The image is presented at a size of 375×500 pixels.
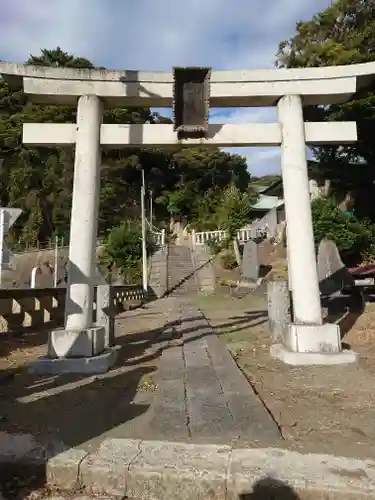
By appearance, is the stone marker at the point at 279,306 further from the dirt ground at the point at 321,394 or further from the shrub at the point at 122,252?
the shrub at the point at 122,252

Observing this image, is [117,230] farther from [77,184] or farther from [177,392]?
[177,392]

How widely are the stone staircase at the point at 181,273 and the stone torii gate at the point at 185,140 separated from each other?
13.5 m

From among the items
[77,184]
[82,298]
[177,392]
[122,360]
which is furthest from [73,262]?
[177,392]

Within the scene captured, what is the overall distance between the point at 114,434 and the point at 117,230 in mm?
21759

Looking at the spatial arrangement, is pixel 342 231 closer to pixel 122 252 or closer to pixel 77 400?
pixel 122 252

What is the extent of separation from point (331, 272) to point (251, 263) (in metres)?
8.62

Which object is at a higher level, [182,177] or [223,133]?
[182,177]

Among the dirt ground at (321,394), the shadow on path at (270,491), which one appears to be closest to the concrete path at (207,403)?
the dirt ground at (321,394)

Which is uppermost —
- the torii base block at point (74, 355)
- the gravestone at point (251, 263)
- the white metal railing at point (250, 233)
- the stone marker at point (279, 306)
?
the white metal railing at point (250, 233)

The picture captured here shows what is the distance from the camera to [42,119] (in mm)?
30531

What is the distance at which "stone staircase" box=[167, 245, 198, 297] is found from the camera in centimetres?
2016

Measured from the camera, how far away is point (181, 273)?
2288cm

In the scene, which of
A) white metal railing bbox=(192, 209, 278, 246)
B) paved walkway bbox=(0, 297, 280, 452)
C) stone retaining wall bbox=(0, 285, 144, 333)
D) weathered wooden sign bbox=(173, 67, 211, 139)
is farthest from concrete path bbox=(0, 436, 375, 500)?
white metal railing bbox=(192, 209, 278, 246)

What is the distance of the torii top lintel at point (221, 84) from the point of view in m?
6.21
